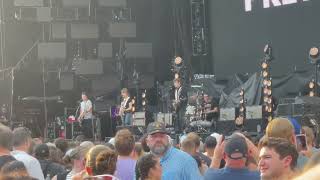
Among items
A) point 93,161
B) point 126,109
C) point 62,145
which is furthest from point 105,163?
point 126,109

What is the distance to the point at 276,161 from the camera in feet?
13.4

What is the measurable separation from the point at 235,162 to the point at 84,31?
20.1m

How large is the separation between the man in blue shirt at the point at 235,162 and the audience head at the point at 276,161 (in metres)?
0.76

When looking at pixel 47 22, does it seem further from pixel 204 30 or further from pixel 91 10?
pixel 204 30

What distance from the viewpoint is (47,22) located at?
24.8 meters

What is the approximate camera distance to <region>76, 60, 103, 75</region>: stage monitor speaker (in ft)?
80.1

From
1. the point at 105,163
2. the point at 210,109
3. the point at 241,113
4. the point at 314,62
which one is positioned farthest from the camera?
the point at 210,109

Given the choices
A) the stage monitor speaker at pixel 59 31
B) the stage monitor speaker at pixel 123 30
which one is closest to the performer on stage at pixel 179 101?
the stage monitor speaker at pixel 123 30

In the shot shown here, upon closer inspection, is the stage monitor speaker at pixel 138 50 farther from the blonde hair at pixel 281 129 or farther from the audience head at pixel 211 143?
the blonde hair at pixel 281 129

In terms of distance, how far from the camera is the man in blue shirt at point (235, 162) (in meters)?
4.90

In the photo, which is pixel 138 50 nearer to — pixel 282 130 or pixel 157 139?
pixel 157 139

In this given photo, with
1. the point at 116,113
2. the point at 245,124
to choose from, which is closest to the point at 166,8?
the point at 116,113

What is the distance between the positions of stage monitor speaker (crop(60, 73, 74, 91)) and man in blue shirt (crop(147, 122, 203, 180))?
62.0ft

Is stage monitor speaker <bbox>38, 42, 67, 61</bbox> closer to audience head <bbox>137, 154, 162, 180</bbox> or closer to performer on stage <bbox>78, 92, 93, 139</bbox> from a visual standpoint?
performer on stage <bbox>78, 92, 93, 139</bbox>
